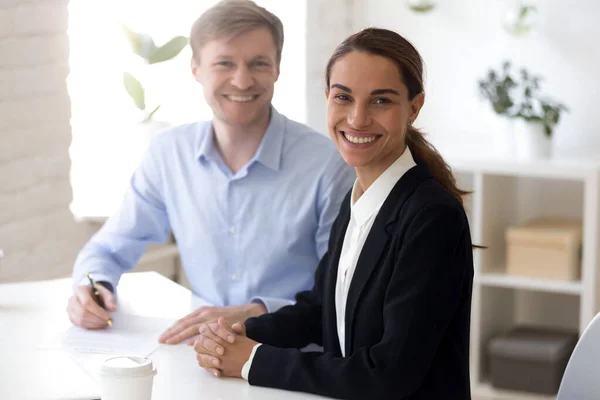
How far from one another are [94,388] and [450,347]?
0.58m

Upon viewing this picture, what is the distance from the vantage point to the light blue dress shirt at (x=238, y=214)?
2.20 metres

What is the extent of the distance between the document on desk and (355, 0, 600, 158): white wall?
6.66 ft

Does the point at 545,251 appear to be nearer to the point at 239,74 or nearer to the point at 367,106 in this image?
the point at 239,74

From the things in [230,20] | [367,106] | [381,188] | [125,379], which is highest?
[230,20]

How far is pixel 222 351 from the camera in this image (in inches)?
63.1

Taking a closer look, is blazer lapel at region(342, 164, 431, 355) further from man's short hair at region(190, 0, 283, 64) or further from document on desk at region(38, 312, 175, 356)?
man's short hair at region(190, 0, 283, 64)

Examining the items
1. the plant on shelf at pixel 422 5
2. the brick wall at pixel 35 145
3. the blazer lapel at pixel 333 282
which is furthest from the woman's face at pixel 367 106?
the plant on shelf at pixel 422 5

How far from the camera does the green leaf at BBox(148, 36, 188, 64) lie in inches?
127

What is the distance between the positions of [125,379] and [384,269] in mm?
463

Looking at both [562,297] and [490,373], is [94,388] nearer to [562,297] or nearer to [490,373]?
[490,373]

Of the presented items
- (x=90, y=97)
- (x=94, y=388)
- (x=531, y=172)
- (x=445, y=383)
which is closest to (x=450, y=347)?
(x=445, y=383)

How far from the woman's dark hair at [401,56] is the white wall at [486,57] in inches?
79.2

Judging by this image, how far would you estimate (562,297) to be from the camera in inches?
149

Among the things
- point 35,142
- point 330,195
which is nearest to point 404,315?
point 330,195
